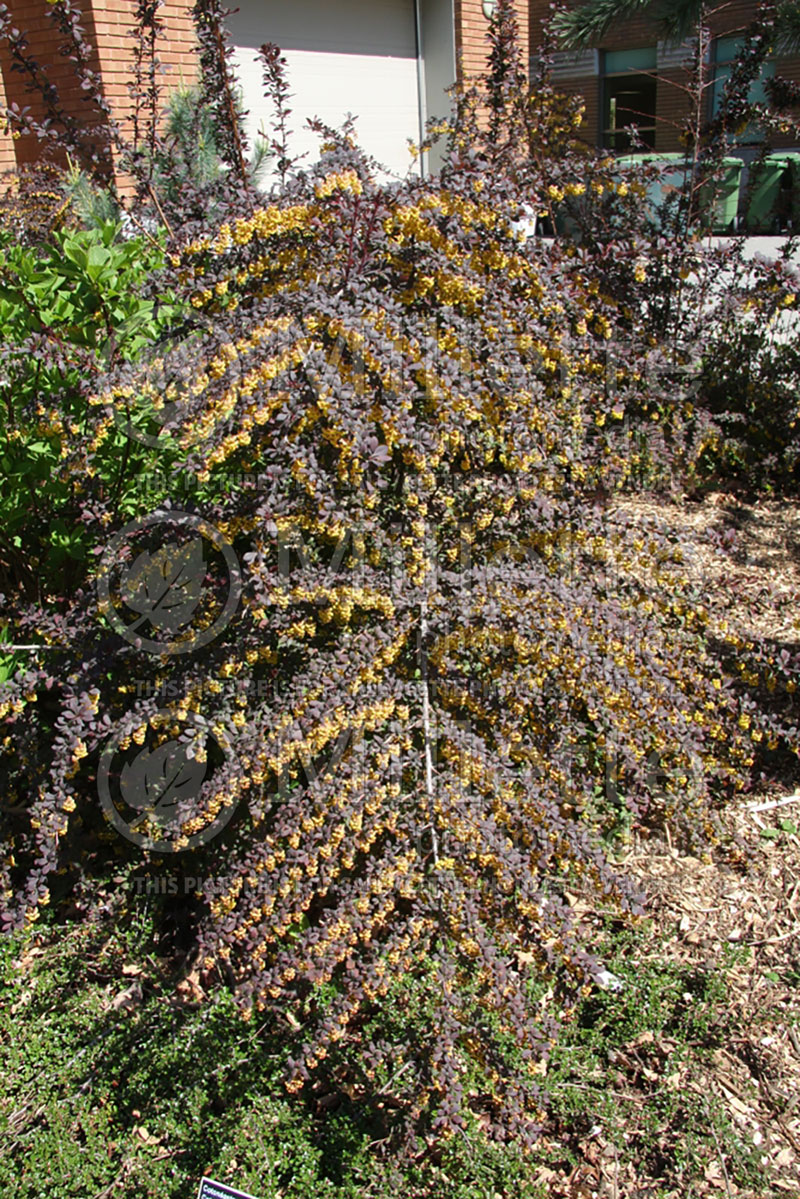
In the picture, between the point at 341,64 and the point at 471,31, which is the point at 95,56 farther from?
the point at 471,31

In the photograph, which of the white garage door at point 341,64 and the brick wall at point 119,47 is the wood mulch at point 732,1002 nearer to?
the brick wall at point 119,47

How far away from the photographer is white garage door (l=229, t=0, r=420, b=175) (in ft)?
32.8

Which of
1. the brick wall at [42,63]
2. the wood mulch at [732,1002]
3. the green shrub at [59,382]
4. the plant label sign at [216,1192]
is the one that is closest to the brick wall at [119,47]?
the brick wall at [42,63]

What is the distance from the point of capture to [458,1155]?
7.22 ft

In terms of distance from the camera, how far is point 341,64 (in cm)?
1108

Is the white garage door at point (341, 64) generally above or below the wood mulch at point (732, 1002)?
above

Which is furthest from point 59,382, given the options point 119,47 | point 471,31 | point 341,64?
point 471,31

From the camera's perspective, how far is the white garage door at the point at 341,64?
394 inches

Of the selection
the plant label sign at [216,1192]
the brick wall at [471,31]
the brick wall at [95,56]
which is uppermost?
the brick wall at [471,31]

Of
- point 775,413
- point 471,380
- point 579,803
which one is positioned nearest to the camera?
point 471,380

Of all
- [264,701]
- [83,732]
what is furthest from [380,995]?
[83,732]

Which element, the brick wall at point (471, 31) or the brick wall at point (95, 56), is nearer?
the brick wall at point (95, 56)

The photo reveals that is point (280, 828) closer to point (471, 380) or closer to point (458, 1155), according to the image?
point (458, 1155)

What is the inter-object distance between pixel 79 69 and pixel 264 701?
2.29 meters
